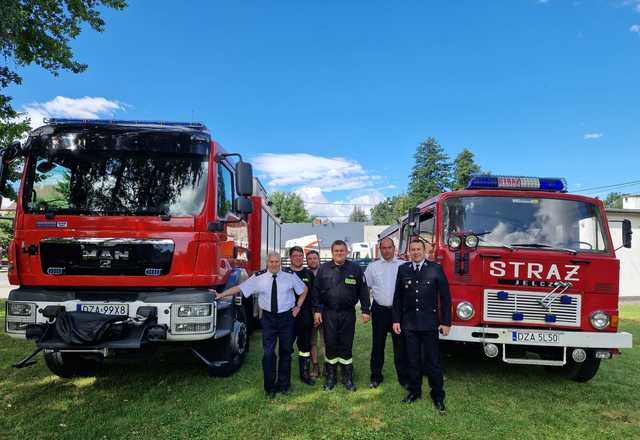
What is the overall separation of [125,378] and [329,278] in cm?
280

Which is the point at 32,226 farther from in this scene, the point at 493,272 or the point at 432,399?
the point at 493,272

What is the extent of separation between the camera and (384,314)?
5188mm

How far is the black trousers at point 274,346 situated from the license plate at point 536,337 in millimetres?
2489

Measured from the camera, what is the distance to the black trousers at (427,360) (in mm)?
4418

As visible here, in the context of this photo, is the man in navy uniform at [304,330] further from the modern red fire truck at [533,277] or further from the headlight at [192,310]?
the modern red fire truck at [533,277]

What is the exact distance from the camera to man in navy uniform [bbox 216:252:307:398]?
473 centimetres

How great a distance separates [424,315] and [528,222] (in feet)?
6.56

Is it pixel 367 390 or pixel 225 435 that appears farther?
pixel 367 390

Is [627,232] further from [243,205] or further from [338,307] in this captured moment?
[243,205]

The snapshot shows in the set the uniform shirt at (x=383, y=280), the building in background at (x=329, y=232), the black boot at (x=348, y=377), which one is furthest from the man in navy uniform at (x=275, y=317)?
the building in background at (x=329, y=232)

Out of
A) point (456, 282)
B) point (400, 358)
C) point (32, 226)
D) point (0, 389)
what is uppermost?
point (32, 226)

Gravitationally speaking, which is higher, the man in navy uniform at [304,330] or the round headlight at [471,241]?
the round headlight at [471,241]

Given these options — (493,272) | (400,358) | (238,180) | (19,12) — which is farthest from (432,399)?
(19,12)

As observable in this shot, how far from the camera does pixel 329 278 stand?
5012 millimetres
